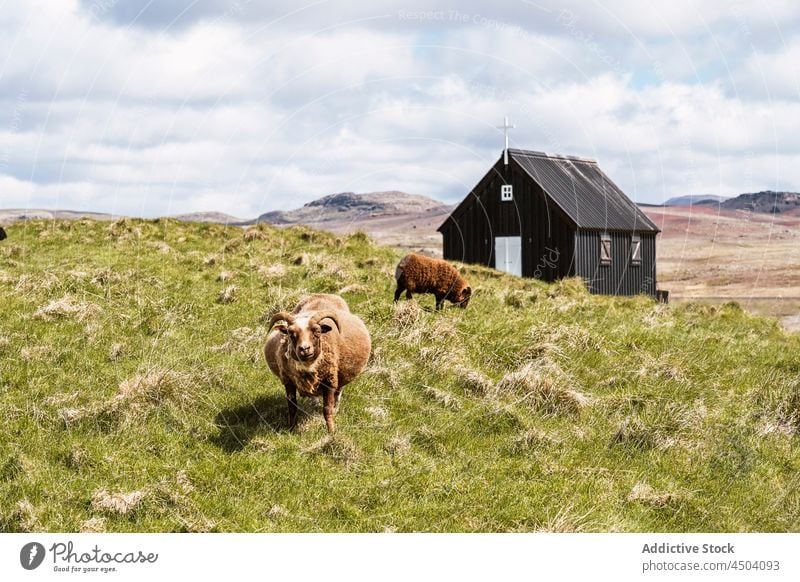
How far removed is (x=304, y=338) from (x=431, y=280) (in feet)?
32.1

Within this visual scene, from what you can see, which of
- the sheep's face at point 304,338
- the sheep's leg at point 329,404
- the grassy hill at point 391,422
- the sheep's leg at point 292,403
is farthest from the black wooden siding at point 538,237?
the sheep's face at point 304,338

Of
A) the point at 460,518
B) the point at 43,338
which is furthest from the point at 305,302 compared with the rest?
the point at 43,338

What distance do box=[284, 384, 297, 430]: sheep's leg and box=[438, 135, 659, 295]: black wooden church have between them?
2587cm

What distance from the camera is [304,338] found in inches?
402

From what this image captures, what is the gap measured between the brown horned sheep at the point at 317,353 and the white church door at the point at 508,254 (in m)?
26.5

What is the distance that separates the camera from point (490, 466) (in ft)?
34.9

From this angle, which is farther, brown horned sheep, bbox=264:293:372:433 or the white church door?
the white church door

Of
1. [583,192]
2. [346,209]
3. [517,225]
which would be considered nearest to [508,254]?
[517,225]

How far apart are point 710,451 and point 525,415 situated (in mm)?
2664

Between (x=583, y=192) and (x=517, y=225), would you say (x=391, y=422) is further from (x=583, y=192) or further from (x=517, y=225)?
(x=583, y=192)
